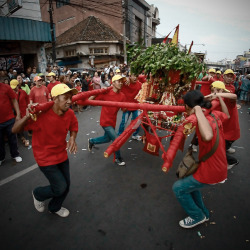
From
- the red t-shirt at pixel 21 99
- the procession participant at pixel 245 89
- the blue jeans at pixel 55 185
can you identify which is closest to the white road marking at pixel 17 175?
the blue jeans at pixel 55 185

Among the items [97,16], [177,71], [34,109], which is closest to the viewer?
[34,109]

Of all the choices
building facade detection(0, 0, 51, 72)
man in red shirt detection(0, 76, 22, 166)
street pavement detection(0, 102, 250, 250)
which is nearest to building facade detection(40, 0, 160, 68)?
building facade detection(0, 0, 51, 72)

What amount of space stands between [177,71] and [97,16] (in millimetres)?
28085

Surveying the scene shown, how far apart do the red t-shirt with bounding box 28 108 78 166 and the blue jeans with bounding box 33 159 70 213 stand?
0.12 meters

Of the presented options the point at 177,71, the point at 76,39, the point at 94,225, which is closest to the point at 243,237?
the point at 94,225

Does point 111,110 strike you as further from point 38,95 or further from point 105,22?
point 105,22

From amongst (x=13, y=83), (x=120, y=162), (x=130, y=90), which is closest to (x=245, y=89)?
(x=130, y=90)

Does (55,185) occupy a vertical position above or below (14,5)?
below

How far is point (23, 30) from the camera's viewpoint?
10789 mm

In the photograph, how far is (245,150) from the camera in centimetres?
503

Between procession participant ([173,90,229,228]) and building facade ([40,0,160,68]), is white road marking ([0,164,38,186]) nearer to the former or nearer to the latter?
procession participant ([173,90,229,228])

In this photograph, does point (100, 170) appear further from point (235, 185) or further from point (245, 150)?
point (245, 150)

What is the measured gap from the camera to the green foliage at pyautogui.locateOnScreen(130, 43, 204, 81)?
3.06 meters

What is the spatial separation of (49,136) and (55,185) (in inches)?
26.9
